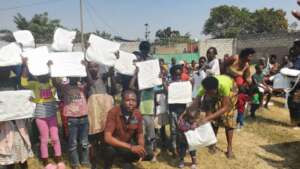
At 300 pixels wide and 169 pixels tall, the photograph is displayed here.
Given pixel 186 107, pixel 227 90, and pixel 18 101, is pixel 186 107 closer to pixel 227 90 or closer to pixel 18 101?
pixel 227 90

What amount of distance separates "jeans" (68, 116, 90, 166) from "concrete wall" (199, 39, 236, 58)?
22629mm

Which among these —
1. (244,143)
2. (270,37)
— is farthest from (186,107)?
(270,37)

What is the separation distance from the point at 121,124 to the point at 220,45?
2529 cm

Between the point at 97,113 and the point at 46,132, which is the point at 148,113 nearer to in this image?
the point at 97,113

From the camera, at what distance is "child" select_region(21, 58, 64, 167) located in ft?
15.6

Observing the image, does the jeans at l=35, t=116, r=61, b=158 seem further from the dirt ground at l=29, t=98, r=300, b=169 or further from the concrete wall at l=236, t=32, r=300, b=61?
the concrete wall at l=236, t=32, r=300, b=61

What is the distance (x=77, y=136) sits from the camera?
504 centimetres

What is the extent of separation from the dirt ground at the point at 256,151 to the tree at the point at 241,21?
150 ft

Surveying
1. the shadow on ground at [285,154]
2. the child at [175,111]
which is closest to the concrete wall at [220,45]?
the shadow on ground at [285,154]

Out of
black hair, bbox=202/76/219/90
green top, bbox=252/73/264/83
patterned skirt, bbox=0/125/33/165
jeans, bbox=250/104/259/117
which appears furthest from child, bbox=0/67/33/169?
green top, bbox=252/73/264/83

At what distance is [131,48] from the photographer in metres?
21.3

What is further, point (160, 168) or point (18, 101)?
point (160, 168)

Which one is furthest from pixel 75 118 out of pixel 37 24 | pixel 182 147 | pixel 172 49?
pixel 37 24

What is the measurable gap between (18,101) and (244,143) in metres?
4.57
